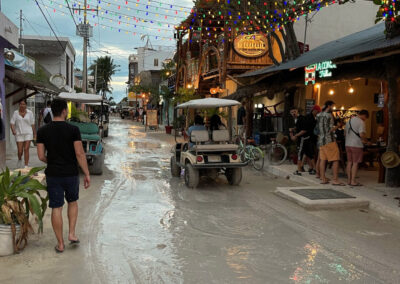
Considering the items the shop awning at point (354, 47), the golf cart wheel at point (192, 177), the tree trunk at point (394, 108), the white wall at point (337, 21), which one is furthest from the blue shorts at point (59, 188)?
the white wall at point (337, 21)

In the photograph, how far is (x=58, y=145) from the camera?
15.3 feet

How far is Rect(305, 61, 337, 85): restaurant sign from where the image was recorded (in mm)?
9688

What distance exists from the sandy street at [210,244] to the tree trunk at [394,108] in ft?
6.86

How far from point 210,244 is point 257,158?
7389mm

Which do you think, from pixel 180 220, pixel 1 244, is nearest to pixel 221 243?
pixel 180 220

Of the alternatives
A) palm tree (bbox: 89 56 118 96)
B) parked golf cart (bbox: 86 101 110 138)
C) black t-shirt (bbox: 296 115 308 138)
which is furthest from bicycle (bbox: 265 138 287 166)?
palm tree (bbox: 89 56 118 96)

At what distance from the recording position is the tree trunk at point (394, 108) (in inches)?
332

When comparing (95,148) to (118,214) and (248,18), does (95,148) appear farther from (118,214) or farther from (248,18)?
(248,18)

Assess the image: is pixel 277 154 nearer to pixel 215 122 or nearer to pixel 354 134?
pixel 215 122

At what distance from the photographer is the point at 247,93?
16188mm

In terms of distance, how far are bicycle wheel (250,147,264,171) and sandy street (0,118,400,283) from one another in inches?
153

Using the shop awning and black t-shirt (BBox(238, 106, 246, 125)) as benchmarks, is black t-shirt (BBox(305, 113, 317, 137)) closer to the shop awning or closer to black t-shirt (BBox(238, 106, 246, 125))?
the shop awning

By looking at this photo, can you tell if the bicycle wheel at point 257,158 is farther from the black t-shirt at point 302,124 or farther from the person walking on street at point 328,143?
the person walking on street at point 328,143

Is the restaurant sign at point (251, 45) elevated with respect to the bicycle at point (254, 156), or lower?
elevated
